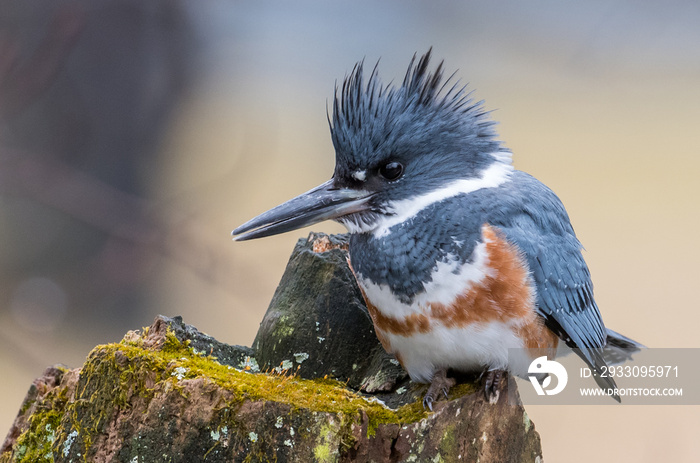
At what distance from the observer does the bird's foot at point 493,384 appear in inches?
77.7

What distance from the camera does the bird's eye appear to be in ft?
6.93

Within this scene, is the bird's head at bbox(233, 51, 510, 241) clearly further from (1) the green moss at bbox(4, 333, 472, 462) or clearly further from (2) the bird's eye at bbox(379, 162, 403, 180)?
(1) the green moss at bbox(4, 333, 472, 462)

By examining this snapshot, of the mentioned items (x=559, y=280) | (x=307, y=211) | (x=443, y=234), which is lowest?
(x=559, y=280)

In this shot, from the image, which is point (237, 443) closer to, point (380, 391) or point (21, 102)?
point (380, 391)

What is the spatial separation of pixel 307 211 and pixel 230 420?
0.72 m

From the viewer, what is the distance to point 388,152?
2102 mm

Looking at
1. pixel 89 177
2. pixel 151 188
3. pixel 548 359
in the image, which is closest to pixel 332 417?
pixel 548 359

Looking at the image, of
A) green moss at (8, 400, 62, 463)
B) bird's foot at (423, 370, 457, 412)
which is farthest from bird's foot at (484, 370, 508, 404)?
green moss at (8, 400, 62, 463)

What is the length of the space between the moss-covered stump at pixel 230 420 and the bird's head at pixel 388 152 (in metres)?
0.54

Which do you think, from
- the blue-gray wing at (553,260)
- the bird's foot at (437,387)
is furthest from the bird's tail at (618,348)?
the bird's foot at (437,387)

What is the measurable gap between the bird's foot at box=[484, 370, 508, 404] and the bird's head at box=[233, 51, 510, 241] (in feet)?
1.89

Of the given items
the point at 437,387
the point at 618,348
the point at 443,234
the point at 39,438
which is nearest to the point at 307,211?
the point at 443,234

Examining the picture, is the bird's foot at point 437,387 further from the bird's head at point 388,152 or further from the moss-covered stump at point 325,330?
the bird's head at point 388,152

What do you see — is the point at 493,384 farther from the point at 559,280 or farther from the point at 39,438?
the point at 39,438
